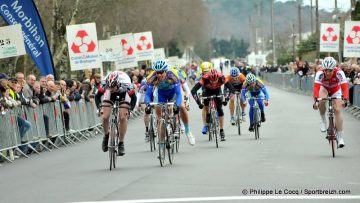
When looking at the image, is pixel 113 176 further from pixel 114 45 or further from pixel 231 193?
pixel 114 45

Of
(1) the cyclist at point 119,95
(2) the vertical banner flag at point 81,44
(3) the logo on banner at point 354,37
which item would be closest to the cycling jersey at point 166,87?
(1) the cyclist at point 119,95

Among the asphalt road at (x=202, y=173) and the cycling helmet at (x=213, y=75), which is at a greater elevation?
the cycling helmet at (x=213, y=75)

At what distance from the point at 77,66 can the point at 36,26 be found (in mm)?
4653

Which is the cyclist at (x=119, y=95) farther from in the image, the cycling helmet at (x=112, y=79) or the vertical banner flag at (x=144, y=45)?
the vertical banner flag at (x=144, y=45)

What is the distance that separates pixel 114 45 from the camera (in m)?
41.1

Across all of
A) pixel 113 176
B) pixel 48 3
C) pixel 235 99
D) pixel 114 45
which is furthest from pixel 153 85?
pixel 48 3

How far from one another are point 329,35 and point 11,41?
2366cm

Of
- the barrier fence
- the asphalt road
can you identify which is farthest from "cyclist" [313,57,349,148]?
the barrier fence

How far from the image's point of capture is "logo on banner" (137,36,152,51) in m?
47.9

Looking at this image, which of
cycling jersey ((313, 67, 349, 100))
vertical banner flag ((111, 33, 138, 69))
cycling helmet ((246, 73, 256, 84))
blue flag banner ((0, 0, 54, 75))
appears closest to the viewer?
cycling jersey ((313, 67, 349, 100))

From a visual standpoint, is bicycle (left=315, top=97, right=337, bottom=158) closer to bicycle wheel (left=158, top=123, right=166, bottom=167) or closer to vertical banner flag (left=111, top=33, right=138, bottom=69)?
bicycle wheel (left=158, top=123, right=166, bottom=167)

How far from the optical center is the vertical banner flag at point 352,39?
3550 centimetres

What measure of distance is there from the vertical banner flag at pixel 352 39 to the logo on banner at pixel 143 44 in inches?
565

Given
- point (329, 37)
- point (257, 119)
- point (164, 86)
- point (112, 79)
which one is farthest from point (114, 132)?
point (329, 37)
